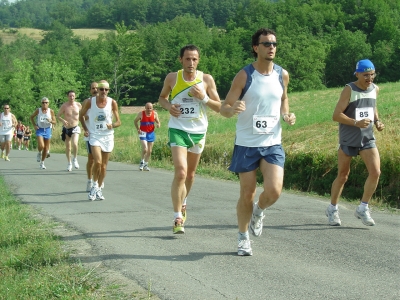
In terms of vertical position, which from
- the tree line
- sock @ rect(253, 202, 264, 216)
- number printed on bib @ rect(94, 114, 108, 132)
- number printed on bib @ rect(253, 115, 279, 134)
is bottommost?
sock @ rect(253, 202, 264, 216)

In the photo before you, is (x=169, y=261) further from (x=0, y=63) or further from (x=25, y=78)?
(x=0, y=63)

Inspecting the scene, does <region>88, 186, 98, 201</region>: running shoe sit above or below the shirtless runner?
below

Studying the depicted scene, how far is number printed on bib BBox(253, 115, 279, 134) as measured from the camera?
6.43m

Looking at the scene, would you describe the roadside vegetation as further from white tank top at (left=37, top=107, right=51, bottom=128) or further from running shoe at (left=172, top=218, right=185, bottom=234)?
white tank top at (left=37, top=107, right=51, bottom=128)

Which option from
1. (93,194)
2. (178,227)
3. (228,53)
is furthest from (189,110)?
(228,53)

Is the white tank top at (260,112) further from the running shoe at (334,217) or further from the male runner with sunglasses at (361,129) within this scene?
the running shoe at (334,217)

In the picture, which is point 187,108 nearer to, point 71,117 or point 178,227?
point 178,227

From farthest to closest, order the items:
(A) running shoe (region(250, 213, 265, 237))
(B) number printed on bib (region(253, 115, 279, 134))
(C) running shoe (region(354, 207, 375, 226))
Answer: (C) running shoe (region(354, 207, 375, 226)) → (A) running shoe (region(250, 213, 265, 237)) → (B) number printed on bib (region(253, 115, 279, 134))

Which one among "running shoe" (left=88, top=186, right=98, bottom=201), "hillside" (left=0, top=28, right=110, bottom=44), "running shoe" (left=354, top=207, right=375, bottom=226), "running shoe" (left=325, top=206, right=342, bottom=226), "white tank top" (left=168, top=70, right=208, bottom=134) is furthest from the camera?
"hillside" (left=0, top=28, right=110, bottom=44)

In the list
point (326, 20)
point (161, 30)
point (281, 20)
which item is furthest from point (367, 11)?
point (161, 30)

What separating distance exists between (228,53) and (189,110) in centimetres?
10906

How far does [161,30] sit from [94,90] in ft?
369

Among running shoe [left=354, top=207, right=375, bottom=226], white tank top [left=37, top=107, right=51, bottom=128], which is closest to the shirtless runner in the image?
white tank top [left=37, top=107, right=51, bottom=128]

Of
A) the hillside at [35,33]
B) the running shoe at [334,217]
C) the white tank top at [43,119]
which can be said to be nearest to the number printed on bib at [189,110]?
the running shoe at [334,217]
